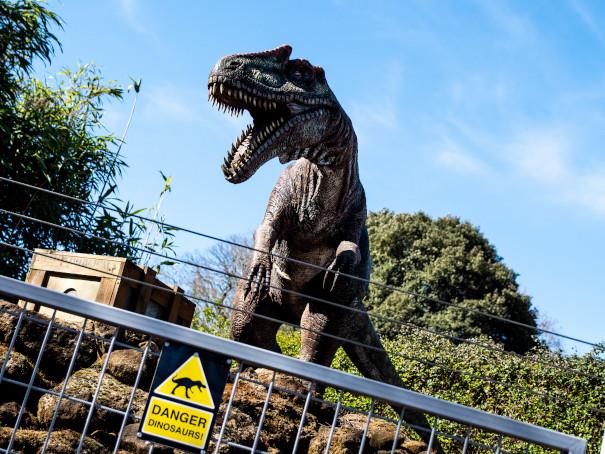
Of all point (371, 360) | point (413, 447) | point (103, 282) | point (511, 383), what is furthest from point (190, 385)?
point (511, 383)

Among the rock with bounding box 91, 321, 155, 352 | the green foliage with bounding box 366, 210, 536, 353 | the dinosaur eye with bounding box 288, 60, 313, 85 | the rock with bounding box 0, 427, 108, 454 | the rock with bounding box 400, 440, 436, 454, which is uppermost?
the green foliage with bounding box 366, 210, 536, 353

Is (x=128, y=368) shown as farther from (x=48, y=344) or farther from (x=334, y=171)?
(x=334, y=171)

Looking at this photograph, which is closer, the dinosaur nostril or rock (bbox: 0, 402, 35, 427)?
rock (bbox: 0, 402, 35, 427)

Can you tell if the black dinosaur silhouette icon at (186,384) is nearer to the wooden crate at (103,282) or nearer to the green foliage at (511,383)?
the wooden crate at (103,282)

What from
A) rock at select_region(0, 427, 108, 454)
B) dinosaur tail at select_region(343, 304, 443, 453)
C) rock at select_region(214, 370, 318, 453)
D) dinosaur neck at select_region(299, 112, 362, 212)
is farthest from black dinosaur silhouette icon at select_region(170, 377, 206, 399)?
dinosaur tail at select_region(343, 304, 443, 453)

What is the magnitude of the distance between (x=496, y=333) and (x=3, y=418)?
19085 mm

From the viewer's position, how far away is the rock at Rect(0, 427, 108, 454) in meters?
3.21

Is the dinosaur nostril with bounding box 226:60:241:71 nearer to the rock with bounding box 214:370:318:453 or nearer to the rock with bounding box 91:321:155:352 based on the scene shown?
the rock with bounding box 91:321:155:352

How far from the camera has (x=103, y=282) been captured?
15.8ft

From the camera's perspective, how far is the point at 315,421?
4203 millimetres

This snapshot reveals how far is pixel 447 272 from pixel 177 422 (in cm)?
1945

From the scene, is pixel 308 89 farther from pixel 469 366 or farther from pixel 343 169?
pixel 469 366

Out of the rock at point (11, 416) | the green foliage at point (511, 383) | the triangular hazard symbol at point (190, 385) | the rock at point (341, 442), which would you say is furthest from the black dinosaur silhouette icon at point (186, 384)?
the green foliage at point (511, 383)

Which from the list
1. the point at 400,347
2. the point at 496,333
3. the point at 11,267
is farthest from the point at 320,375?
the point at 496,333
